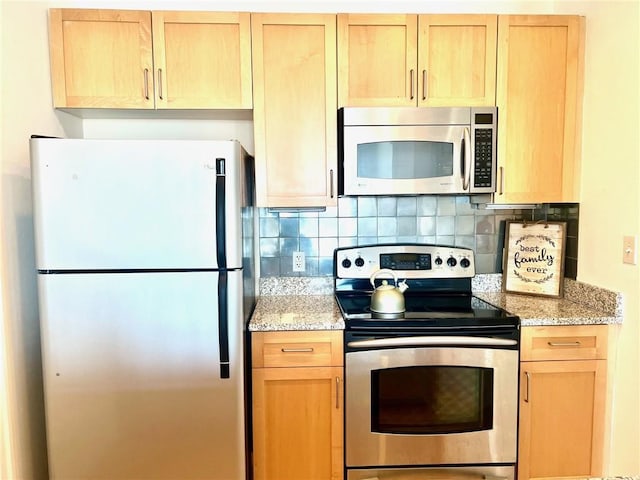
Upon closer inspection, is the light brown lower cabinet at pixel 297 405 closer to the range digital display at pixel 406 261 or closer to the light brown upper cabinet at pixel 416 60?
the range digital display at pixel 406 261

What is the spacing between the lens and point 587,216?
6.93ft

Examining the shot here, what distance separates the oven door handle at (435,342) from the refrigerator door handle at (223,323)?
1.66 ft

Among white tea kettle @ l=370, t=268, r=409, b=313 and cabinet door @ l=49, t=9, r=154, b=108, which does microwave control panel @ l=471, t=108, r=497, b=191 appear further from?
cabinet door @ l=49, t=9, r=154, b=108

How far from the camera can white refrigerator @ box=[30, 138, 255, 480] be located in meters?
1.67

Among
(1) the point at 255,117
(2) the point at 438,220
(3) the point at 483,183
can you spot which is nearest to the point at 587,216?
(3) the point at 483,183

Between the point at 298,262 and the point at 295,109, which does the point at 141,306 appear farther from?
the point at 295,109

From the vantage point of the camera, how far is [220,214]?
1.71 metres

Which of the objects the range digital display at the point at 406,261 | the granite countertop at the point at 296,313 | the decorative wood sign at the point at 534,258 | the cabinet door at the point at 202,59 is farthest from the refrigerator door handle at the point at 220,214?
the decorative wood sign at the point at 534,258

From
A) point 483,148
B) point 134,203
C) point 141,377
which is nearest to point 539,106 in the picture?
point 483,148

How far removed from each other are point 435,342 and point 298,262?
88 centimetres

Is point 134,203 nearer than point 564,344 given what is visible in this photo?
Yes

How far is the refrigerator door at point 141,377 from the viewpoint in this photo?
5.59 feet

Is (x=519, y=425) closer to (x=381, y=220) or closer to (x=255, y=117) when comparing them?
(x=381, y=220)

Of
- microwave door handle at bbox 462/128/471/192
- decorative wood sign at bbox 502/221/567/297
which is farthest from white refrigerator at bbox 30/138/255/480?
decorative wood sign at bbox 502/221/567/297
